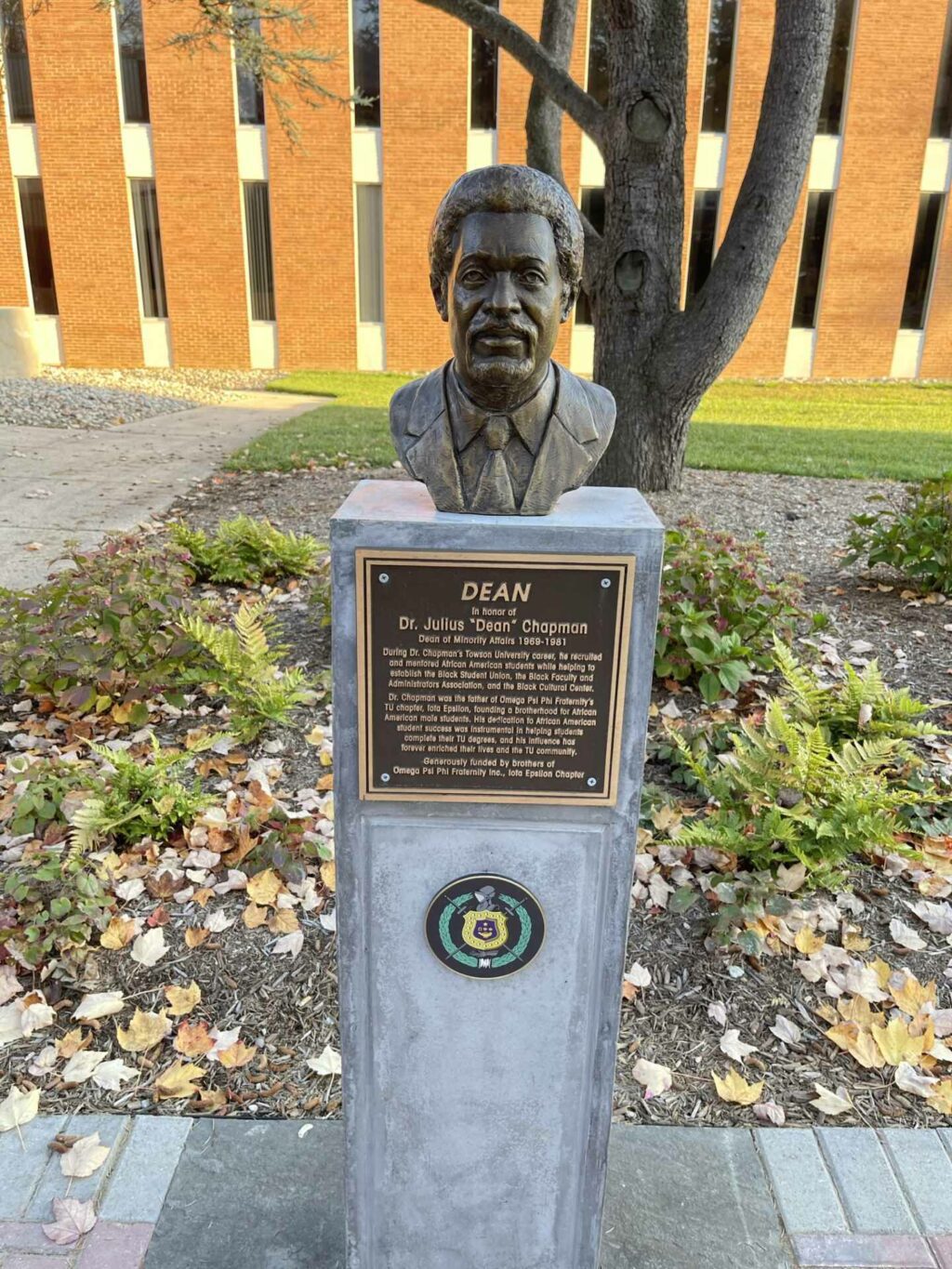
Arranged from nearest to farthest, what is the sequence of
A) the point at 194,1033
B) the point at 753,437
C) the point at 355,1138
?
the point at 355,1138 < the point at 194,1033 < the point at 753,437

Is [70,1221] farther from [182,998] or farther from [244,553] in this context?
[244,553]

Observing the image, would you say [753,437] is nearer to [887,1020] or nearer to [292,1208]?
[887,1020]

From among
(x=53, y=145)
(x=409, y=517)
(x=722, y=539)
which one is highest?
(x=53, y=145)

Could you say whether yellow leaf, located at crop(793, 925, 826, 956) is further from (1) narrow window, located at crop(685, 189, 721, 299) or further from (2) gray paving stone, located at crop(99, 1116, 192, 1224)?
A: (1) narrow window, located at crop(685, 189, 721, 299)

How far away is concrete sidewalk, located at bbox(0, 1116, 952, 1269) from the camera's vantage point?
7.57ft

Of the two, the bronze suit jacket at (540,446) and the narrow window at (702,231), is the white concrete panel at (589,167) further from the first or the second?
the bronze suit jacket at (540,446)

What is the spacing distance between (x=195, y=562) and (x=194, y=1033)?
3.66m

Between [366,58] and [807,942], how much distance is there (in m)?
19.3

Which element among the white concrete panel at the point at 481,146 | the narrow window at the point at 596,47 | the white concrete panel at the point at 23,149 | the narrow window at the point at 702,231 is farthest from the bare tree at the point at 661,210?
the white concrete panel at the point at 23,149

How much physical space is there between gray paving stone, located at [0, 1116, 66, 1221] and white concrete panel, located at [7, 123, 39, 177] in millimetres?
20600

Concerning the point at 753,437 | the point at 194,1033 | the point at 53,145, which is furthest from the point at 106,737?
the point at 53,145

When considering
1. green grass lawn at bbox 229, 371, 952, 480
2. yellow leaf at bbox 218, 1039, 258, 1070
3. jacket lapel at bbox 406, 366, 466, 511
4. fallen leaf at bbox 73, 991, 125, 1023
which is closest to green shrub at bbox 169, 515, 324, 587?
fallen leaf at bbox 73, 991, 125, 1023

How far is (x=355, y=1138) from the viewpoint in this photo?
220 cm

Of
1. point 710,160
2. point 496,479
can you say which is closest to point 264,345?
point 710,160
